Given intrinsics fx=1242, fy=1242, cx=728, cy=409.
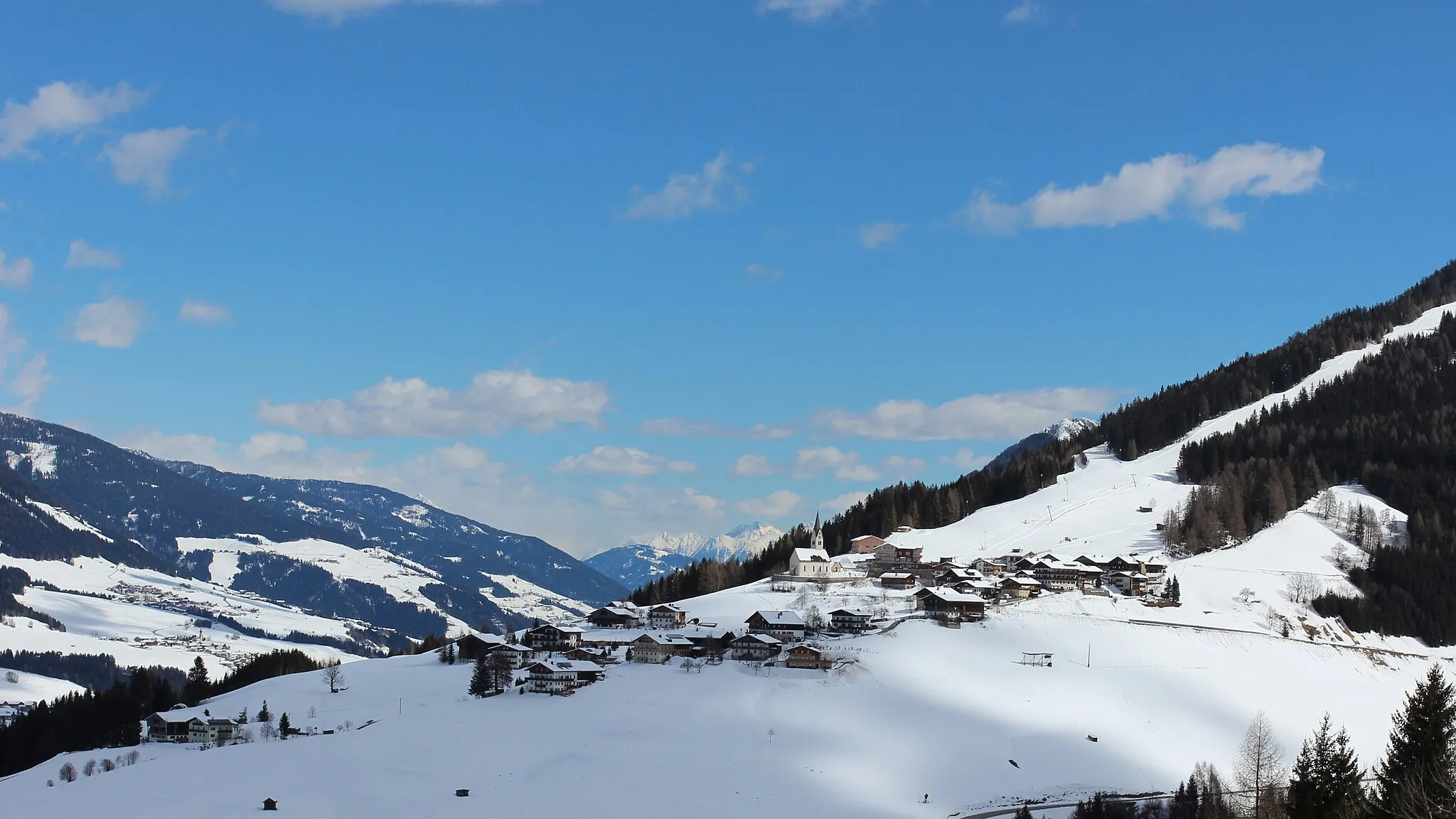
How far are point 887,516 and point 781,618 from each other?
63.4 meters

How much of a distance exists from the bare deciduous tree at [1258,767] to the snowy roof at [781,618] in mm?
33258

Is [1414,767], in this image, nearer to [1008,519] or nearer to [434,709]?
[434,709]

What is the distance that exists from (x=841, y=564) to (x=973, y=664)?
155ft

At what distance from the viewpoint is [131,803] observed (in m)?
61.3

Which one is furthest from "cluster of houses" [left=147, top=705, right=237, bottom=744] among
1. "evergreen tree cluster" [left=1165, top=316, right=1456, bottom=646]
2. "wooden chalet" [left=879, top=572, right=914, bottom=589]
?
"evergreen tree cluster" [left=1165, top=316, right=1456, bottom=646]

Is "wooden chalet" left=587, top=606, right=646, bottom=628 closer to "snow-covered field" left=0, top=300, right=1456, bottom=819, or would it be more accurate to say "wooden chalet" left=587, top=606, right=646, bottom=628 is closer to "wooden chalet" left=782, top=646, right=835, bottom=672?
"snow-covered field" left=0, top=300, right=1456, bottom=819

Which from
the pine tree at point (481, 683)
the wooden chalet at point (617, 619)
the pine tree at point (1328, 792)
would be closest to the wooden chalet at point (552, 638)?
the wooden chalet at point (617, 619)

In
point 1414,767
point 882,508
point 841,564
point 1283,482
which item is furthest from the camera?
point 882,508

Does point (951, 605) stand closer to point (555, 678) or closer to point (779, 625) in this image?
point (779, 625)

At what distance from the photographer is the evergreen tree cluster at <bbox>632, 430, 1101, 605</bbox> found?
14762 centimetres

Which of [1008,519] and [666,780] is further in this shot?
[1008,519]

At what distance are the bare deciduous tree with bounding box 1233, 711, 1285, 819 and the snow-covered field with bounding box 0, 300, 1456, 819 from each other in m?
1.77

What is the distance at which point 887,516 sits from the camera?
160 m

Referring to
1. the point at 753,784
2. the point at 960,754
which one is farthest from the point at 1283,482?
the point at 753,784
